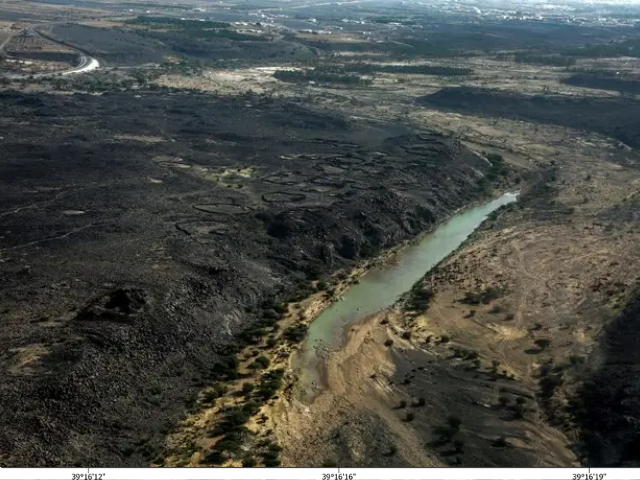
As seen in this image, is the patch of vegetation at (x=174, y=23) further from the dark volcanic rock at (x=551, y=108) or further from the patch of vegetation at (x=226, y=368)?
the patch of vegetation at (x=226, y=368)

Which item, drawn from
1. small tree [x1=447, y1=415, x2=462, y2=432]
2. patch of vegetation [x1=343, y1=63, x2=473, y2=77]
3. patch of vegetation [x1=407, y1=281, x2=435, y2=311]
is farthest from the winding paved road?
small tree [x1=447, y1=415, x2=462, y2=432]

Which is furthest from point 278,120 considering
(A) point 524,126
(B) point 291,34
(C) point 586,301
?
(B) point 291,34

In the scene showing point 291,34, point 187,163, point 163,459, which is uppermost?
point 291,34

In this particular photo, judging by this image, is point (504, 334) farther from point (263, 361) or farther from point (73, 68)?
point (73, 68)

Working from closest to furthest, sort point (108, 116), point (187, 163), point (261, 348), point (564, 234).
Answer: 1. point (261, 348)
2. point (564, 234)
3. point (187, 163)
4. point (108, 116)

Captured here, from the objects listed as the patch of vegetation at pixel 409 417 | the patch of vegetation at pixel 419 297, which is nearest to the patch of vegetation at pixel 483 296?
the patch of vegetation at pixel 419 297

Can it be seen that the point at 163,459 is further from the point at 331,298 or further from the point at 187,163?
the point at 187,163
